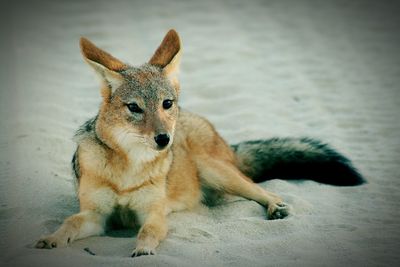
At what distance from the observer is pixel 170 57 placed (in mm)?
5086

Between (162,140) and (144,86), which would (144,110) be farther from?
(162,140)

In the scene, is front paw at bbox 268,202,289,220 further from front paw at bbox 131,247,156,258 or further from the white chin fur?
front paw at bbox 131,247,156,258

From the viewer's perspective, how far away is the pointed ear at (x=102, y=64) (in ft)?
15.0

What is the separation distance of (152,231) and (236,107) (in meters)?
3.71

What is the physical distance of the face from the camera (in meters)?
4.43

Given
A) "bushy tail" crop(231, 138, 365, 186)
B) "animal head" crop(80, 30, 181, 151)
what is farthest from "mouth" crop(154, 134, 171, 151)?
"bushy tail" crop(231, 138, 365, 186)

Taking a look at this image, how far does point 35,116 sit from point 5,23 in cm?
445

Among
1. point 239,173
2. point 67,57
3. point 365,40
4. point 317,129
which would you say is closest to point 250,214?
point 239,173

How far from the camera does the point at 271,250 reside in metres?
4.25

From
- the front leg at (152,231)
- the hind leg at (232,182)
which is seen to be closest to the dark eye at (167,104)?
the front leg at (152,231)

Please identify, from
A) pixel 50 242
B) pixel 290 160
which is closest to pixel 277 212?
pixel 290 160

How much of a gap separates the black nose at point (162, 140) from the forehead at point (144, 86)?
0.41m

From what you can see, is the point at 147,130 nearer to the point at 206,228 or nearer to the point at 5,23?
the point at 206,228

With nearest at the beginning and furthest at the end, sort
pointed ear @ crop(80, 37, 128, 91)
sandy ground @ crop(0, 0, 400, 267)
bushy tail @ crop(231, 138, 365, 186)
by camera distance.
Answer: sandy ground @ crop(0, 0, 400, 267), pointed ear @ crop(80, 37, 128, 91), bushy tail @ crop(231, 138, 365, 186)
